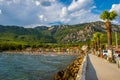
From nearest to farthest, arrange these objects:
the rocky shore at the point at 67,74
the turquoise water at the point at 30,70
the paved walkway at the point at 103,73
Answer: the paved walkway at the point at 103,73
the rocky shore at the point at 67,74
the turquoise water at the point at 30,70

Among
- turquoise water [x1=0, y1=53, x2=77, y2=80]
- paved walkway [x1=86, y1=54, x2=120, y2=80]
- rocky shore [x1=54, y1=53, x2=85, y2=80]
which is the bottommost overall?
turquoise water [x1=0, y1=53, x2=77, y2=80]

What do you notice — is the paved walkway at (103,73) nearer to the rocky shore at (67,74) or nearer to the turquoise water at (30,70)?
the rocky shore at (67,74)

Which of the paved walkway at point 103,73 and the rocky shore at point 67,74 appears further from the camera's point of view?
the rocky shore at point 67,74

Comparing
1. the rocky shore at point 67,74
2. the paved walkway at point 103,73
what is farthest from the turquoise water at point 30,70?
the paved walkway at point 103,73

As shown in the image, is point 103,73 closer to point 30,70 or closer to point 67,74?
point 67,74

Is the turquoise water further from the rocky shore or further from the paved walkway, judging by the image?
the paved walkway

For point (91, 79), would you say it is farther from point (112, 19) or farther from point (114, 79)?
point (112, 19)

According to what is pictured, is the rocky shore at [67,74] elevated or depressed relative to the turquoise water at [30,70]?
elevated

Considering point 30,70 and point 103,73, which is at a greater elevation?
point 103,73

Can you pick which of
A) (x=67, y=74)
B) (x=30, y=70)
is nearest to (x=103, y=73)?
(x=67, y=74)

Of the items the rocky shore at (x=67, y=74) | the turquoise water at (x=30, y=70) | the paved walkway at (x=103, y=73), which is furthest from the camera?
the turquoise water at (x=30, y=70)

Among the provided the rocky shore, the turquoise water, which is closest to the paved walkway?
the rocky shore

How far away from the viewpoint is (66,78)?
32219mm

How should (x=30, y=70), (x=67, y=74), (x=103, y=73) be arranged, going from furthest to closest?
(x=30, y=70)
(x=67, y=74)
(x=103, y=73)
